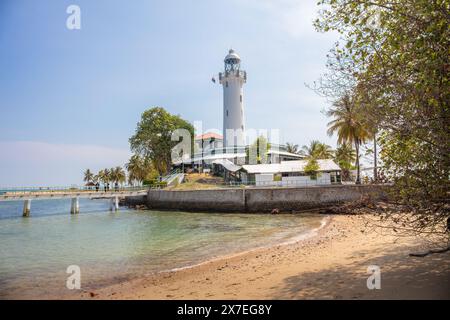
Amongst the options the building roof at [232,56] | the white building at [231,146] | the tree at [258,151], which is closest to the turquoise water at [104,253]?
the white building at [231,146]

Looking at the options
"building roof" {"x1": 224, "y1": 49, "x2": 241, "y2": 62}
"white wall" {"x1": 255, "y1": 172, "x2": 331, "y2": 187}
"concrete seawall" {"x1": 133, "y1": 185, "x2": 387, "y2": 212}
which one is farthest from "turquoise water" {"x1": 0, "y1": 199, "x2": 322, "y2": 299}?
"building roof" {"x1": 224, "y1": 49, "x2": 241, "y2": 62}

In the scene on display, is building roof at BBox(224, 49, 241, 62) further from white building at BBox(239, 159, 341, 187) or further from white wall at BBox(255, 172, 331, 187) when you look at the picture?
white wall at BBox(255, 172, 331, 187)

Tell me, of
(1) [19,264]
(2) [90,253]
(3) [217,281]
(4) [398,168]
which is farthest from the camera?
(2) [90,253]

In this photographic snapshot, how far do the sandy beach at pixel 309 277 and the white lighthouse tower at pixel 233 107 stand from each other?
48.4 meters

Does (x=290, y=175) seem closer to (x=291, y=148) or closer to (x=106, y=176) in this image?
(x=291, y=148)

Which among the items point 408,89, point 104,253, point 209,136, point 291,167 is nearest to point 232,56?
point 209,136

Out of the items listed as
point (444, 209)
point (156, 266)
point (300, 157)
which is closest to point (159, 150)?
point (300, 157)

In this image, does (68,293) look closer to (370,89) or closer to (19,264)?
(19,264)

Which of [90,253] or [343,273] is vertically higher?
[343,273]

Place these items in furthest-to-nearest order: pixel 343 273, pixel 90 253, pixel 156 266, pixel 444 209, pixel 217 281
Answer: pixel 90 253 < pixel 156 266 < pixel 217 281 < pixel 343 273 < pixel 444 209

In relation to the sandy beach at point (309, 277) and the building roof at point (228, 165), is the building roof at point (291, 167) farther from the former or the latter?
the sandy beach at point (309, 277)

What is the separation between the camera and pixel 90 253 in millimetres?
14445

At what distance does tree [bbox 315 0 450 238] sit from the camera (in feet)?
18.4

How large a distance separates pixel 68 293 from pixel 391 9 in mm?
10977
